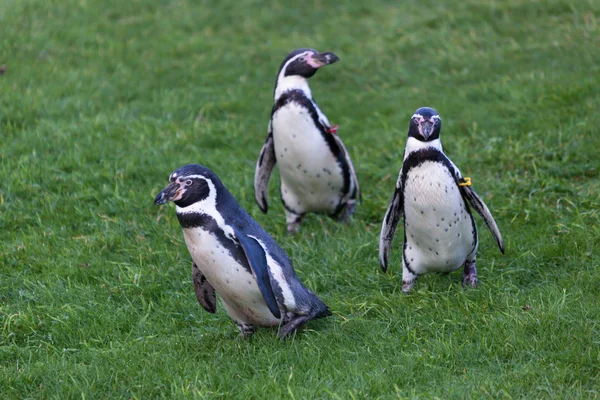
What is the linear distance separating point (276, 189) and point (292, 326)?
2670 mm

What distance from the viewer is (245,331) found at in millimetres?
4527

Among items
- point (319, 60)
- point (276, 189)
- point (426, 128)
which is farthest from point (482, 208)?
point (276, 189)

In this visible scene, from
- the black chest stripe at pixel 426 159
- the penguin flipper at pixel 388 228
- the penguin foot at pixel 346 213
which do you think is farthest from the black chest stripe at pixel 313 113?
the black chest stripe at pixel 426 159

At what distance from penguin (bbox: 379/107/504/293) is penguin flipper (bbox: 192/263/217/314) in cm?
113

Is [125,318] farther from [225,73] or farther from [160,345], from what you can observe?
[225,73]

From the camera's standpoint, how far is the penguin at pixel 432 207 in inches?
183

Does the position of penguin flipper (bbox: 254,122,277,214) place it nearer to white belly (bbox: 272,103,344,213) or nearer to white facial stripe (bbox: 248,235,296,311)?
white belly (bbox: 272,103,344,213)

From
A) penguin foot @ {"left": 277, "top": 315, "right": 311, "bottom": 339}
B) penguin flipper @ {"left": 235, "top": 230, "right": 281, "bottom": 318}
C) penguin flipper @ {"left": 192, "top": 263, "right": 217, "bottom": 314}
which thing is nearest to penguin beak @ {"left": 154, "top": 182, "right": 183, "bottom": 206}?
penguin flipper @ {"left": 235, "top": 230, "right": 281, "bottom": 318}

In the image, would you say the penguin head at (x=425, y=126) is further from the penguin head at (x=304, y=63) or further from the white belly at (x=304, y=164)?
the penguin head at (x=304, y=63)

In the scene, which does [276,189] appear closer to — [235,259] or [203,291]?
[203,291]

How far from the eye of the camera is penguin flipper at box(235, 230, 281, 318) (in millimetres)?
4137

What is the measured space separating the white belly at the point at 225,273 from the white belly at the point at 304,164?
1.75 metres

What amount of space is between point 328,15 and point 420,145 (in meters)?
6.55

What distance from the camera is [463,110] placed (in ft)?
26.2
